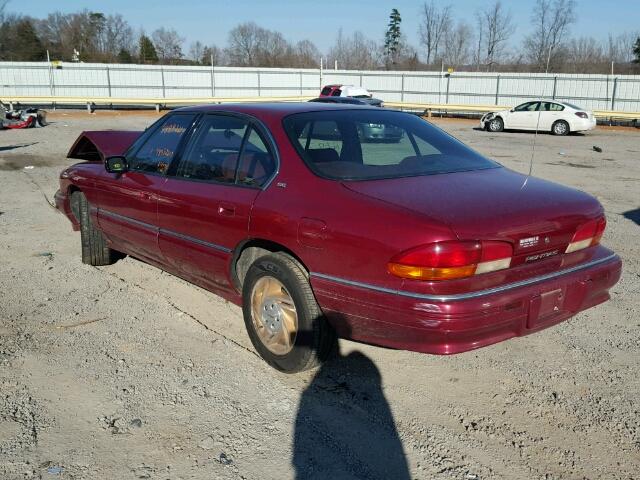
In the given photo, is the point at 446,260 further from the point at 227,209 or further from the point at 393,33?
the point at 393,33

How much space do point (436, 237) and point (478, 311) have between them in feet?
1.42

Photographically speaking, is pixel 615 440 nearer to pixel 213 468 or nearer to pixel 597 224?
pixel 597 224

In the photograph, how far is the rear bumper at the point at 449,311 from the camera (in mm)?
2906

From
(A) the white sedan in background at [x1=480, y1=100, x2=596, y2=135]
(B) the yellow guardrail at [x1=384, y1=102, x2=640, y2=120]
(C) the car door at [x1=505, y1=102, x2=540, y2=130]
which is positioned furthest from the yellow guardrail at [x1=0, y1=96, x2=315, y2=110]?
(C) the car door at [x1=505, y1=102, x2=540, y2=130]

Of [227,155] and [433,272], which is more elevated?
[227,155]

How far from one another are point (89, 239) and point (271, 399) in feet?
10.4

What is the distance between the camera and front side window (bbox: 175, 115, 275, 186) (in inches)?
149

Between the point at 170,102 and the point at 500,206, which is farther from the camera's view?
the point at 170,102

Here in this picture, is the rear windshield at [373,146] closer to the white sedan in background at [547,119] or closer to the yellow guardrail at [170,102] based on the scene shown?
the white sedan in background at [547,119]

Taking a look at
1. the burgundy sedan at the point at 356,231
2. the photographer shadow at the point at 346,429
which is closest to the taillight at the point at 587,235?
the burgundy sedan at the point at 356,231

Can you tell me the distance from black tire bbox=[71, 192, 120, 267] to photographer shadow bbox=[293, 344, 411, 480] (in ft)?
9.82

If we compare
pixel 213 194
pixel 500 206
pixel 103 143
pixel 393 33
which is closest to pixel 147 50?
pixel 393 33

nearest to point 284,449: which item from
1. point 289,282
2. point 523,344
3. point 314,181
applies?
point 289,282

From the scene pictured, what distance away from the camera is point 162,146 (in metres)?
4.70
